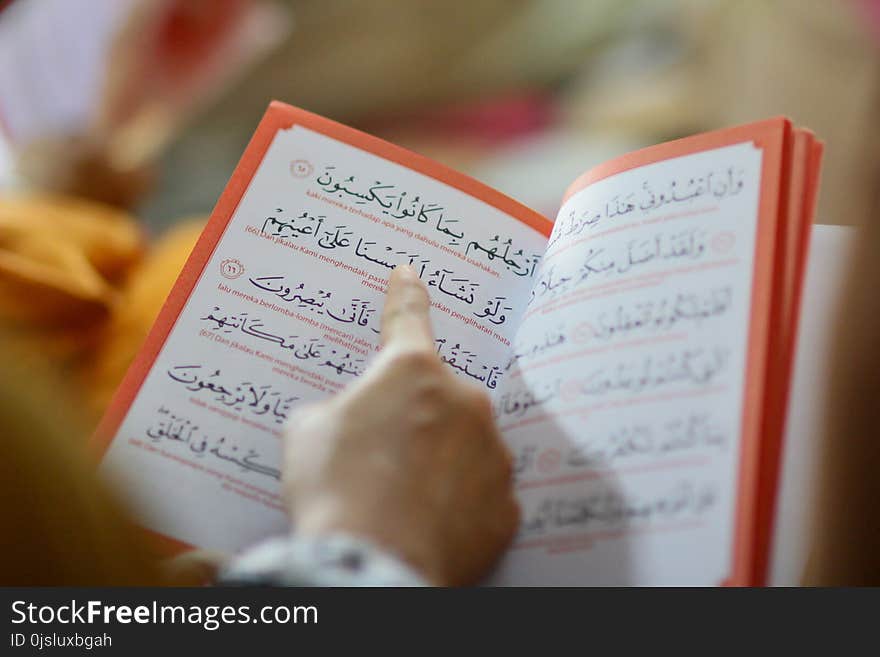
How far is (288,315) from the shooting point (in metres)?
0.61

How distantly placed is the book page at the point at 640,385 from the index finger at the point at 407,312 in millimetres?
74

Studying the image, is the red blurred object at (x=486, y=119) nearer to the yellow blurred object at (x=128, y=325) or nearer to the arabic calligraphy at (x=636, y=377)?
the yellow blurred object at (x=128, y=325)

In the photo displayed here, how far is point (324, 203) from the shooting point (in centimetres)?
65

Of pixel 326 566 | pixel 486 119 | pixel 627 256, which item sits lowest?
pixel 326 566

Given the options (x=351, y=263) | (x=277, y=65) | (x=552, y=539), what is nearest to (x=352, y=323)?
(x=351, y=263)

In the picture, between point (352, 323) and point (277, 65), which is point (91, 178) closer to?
point (352, 323)

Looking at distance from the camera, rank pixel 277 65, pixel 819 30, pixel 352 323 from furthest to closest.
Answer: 1. pixel 277 65
2. pixel 819 30
3. pixel 352 323

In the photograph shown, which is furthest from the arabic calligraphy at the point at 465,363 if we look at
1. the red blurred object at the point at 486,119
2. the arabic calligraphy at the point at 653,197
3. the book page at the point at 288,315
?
the red blurred object at the point at 486,119

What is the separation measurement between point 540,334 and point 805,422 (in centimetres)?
18

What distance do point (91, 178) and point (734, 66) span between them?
1.22m

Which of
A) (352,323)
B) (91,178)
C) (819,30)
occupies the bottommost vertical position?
(352,323)

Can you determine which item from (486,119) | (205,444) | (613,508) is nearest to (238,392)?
(205,444)

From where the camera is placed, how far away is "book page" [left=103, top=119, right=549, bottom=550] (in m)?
0.57

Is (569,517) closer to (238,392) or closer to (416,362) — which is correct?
(416,362)
